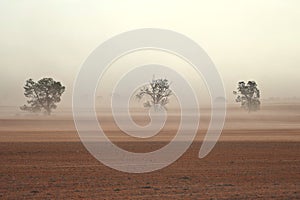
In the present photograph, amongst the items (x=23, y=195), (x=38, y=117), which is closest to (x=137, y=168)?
(x=23, y=195)

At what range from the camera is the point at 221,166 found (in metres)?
24.9

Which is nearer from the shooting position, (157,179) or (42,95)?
(157,179)

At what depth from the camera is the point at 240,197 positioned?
53.7 ft

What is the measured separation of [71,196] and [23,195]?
1700 mm

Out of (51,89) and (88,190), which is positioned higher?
(51,89)

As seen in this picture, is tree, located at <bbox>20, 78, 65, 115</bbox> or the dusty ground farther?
tree, located at <bbox>20, 78, 65, 115</bbox>

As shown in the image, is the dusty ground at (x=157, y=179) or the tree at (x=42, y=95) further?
the tree at (x=42, y=95)

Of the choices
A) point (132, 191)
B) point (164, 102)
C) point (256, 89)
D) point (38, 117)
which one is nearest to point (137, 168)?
point (132, 191)

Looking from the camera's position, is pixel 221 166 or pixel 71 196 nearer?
pixel 71 196

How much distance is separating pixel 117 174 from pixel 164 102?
7770 centimetres

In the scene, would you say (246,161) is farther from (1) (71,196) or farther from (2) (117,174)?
(1) (71,196)

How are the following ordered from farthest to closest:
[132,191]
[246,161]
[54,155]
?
[54,155] → [246,161] → [132,191]

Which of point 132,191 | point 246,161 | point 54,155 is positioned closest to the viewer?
point 132,191

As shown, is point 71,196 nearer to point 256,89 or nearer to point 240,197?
point 240,197
